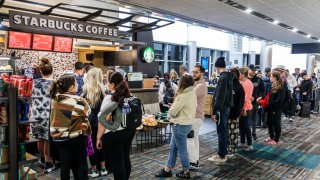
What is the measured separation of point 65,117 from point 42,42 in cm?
571

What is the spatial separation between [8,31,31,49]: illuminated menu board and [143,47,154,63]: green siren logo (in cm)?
368

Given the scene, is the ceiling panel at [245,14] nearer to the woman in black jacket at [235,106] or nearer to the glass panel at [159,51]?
the woman in black jacket at [235,106]

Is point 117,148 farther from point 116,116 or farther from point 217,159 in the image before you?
point 217,159

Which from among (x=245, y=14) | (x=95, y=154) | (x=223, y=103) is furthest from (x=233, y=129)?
(x=245, y=14)

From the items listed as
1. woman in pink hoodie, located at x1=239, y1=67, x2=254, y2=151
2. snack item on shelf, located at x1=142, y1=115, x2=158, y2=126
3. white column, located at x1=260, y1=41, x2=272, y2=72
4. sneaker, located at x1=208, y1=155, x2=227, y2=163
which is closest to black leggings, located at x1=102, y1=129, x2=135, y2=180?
snack item on shelf, located at x1=142, y1=115, x2=158, y2=126

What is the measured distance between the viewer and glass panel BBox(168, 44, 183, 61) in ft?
47.2

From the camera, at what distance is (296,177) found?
412 centimetres

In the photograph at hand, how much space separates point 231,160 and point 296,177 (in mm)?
1050

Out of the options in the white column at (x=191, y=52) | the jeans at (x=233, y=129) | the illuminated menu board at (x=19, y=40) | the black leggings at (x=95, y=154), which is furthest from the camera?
the white column at (x=191, y=52)

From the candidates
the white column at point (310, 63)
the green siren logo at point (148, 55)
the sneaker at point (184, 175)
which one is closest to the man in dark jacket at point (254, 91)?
the sneaker at point (184, 175)

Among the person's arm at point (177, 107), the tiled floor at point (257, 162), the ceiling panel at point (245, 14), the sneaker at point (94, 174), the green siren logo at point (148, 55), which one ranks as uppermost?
the ceiling panel at point (245, 14)

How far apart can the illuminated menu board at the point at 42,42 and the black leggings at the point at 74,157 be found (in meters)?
5.57

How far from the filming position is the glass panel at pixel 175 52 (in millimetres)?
14374

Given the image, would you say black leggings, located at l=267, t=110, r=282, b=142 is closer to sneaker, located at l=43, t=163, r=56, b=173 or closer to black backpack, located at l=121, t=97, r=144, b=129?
black backpack, located at l=121, t=97, r=144, b=129
